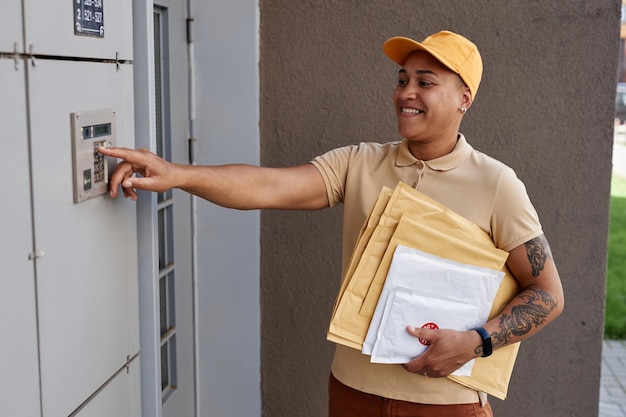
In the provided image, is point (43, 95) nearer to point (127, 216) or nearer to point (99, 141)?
point (99, 141)

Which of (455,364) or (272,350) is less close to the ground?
(455,364)

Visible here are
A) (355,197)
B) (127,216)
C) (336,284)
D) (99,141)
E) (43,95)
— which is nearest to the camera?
(43,95)

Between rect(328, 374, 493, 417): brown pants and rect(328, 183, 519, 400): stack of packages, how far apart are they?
18cm

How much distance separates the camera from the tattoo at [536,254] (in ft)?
→ 8.83

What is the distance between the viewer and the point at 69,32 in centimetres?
218

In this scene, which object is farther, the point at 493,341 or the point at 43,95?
the point at 493,341

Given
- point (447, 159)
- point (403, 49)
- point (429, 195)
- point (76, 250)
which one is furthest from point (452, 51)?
point (76, 250)

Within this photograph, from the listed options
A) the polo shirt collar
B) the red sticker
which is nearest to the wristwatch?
the red sticker

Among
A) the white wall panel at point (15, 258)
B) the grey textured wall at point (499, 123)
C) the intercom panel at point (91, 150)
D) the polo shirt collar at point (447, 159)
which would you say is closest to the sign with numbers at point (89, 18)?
the intercom panel at point (91, 150)

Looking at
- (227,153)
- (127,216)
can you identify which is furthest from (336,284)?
(127,216)

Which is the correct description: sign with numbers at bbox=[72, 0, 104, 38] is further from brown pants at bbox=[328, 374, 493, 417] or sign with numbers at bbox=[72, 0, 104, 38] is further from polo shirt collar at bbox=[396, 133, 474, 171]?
brown pants at bbox=[328, 374, 493, 417]

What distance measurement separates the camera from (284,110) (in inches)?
163

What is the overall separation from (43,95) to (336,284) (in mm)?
2392

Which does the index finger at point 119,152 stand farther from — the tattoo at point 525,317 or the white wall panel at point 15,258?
the tattoo at point 525,317
